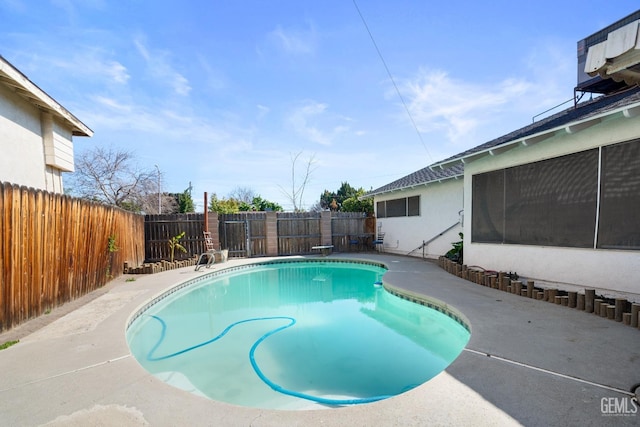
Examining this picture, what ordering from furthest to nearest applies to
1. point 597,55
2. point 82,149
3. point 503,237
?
1. point 82,149
2. point 503,237
3. point 597,55

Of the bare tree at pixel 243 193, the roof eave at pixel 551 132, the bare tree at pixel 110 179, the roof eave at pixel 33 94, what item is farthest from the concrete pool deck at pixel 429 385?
the bare tree at pixel 243 193

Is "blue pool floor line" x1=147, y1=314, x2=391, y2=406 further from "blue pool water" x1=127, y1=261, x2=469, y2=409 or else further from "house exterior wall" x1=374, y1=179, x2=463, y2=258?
"house exterior wall" x1=374, y1=179, x2=463, y2=258

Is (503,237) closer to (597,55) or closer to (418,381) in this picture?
(418,381)

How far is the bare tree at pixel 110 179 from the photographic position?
1762 cm

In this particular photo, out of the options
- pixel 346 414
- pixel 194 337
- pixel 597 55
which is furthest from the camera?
pixel 194 337

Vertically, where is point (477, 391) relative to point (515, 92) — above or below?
below

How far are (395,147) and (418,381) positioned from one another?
537 inches

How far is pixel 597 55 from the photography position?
1819 millimetres

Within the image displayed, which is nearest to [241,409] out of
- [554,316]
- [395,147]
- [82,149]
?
[554,316]

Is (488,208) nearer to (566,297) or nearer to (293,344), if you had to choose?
(566,297)

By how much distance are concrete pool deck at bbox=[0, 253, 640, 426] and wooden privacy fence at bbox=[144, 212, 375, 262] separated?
7.80 meters

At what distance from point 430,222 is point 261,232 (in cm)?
695

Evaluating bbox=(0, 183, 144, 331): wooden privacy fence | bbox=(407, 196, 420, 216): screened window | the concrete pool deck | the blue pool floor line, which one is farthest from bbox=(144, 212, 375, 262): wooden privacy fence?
the concrete pool deck

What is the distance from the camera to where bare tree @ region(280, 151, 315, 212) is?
22984 mm
